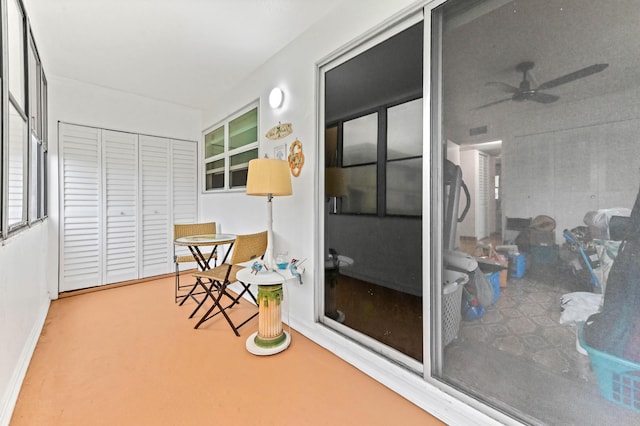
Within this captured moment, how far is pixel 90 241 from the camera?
336cm

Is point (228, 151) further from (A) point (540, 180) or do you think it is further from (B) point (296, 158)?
(A) point (540, 180)

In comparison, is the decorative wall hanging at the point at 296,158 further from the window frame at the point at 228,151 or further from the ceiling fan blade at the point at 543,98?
the ceiling fan blade at the point at 543,98

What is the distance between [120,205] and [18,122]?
191cm

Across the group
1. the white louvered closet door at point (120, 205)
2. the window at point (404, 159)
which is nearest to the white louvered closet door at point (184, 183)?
the white louvered closet door at point (120, 205)

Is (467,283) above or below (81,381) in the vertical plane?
above

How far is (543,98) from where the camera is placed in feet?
3.65

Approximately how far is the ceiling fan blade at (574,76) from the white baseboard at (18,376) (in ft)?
9.78

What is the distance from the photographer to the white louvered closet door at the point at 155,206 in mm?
3736

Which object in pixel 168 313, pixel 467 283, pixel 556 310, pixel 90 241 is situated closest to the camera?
pixel 556 310

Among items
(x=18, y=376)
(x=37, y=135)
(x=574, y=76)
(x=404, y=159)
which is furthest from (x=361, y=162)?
(x=37, y=135)

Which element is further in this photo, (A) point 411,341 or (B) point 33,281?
(B) point 33,281

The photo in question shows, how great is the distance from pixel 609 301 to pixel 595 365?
0.86ft

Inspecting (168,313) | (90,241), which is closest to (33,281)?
(168,313)

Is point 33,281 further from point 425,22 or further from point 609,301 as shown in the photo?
point 609,301
